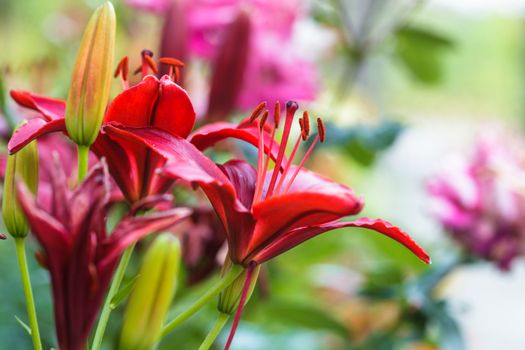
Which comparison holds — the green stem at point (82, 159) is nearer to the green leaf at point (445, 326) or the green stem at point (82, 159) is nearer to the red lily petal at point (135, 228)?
the red lily petal at point (135, 228)

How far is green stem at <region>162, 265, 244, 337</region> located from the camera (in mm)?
228

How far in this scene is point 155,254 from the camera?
19cm

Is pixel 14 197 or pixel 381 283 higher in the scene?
pixel 14 197

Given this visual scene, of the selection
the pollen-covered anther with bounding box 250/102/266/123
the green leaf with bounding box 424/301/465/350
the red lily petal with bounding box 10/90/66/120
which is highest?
the pollen-covered anther with bounding box 250/102/266/123

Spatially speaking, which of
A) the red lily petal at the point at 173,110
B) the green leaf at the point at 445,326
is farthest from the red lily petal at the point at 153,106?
the green leaf at the point at 445,326

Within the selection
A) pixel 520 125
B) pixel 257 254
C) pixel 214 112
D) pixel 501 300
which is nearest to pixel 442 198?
pixel 214 112

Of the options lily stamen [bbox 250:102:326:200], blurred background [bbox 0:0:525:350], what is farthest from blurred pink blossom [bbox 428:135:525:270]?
lily stamen [bbox 250:102:326:200]

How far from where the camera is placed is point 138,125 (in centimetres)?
23

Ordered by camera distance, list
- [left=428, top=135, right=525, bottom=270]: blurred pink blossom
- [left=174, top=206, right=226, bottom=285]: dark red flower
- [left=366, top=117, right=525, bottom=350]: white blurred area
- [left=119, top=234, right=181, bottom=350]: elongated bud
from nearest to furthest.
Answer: [left=119, top=234, right=181, bottom=350]: elongated bud < [left=174, top=206, right=226, bottom=285]: dark red flower < [left=428, top=135, right=525, bottom=270]: blurred pink blossom < [left=366, top=117, right=525, bottom=350]: white blurred area

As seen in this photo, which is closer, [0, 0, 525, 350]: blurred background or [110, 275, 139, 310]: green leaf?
[110, 275, 139, 310]: green leaf

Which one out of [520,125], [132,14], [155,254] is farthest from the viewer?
[520,125]

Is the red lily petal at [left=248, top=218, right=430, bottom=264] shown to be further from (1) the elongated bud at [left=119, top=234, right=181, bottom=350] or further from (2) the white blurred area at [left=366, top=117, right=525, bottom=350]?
(2) the white blurred area at [left=366, top=117, right=525, bottom=350]

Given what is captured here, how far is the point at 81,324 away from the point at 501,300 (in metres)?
1.32

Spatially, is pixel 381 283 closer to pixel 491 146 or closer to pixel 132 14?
pixel 491 146
